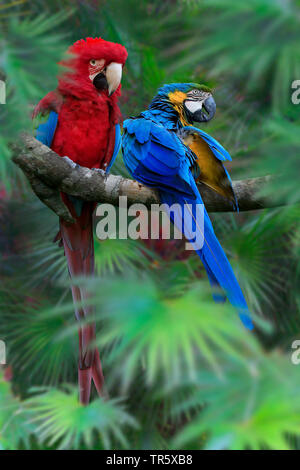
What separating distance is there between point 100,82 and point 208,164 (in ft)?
0.70

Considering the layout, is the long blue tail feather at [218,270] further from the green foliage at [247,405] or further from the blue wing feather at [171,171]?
the green foliage at [247,405]

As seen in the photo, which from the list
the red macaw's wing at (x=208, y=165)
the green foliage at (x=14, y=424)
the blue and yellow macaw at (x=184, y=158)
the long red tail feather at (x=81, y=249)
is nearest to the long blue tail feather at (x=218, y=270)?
the blue and yellow macaw at (x=184, y=158)

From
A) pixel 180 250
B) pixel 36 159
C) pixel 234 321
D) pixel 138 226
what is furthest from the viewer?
pixel 180 250

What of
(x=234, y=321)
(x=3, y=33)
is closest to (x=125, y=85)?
(x=3, y=33)

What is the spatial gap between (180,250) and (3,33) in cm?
97

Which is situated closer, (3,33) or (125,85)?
(3,33)

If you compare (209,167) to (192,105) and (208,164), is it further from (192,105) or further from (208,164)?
(192,105)

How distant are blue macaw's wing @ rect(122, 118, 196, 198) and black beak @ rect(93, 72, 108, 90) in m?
0.09

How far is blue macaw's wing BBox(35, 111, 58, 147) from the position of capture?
737mm

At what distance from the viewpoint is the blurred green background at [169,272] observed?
1.20ft

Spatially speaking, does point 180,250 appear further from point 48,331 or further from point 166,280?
point 48,331

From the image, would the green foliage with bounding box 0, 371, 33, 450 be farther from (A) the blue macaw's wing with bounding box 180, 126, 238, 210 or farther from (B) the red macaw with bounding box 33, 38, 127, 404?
(A) the blue macaw's wing with bounding box 180, 126, 238, 210
